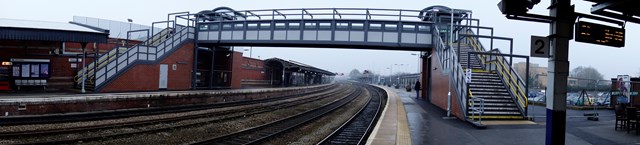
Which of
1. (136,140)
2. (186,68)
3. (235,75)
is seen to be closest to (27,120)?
(136,140)

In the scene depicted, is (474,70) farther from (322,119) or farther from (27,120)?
(27,120)

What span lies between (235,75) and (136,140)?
2722 cm

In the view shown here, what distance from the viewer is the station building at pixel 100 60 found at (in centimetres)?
2183

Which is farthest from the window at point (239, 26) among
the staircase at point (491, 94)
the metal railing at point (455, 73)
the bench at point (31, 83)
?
the staircase at point (491, 94)

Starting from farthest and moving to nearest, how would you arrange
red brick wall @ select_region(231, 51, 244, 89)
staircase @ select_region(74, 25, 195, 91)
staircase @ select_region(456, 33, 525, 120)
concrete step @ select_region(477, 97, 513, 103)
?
red brick wall @ select_region(231, 51, 244, 89)
staircase @ select_region(74, 25, 195, 91)
concrete step @ select_region(477, 97, 513, 103)
staircase @ select_region(456, 33, 525, 120)

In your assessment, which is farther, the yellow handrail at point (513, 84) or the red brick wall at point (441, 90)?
the red brick wall at point (441, 90)

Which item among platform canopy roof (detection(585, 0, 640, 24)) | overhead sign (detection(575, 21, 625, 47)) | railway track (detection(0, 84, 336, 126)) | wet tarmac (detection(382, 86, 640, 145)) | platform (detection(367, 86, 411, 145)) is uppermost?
platform canopy roof (detection(585, 0, 640, 24))

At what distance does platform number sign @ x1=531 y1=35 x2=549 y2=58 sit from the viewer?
698 centimetres

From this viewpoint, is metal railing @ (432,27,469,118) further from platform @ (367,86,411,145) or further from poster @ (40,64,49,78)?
poster @ (40,64,49,78)

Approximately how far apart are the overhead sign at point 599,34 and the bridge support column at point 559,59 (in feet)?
0.51

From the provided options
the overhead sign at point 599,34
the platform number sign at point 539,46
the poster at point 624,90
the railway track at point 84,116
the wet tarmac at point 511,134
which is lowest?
the railway track at point 84,116

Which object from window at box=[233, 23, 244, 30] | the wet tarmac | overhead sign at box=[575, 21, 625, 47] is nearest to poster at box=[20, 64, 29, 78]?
window at box=[233, 23, 244, 30]

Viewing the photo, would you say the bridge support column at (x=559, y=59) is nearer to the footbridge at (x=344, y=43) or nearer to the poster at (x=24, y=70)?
the footbridge at (x=344, y=43)

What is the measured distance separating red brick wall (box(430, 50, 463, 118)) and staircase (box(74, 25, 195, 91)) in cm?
1786
